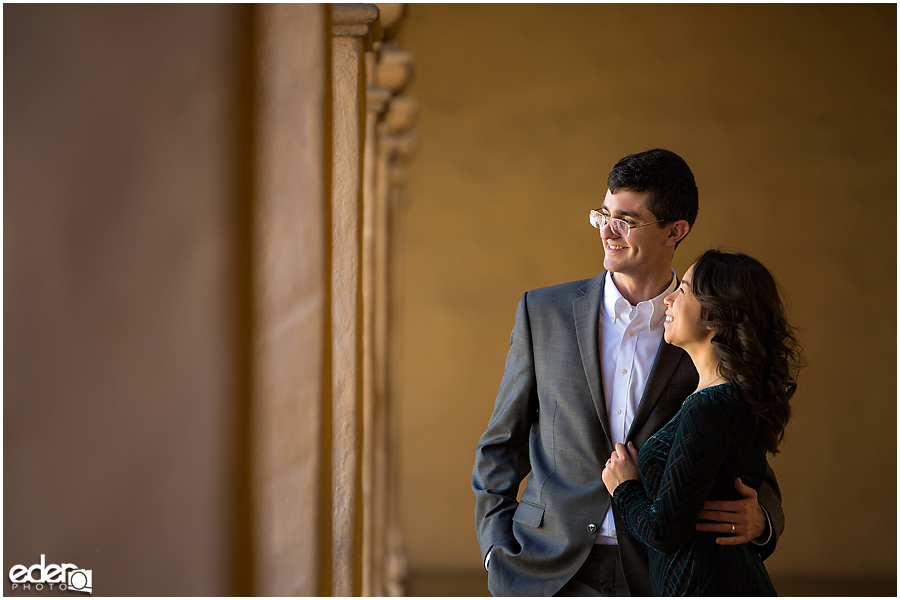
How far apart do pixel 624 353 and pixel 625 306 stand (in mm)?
140

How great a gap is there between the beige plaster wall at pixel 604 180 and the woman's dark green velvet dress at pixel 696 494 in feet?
19.2

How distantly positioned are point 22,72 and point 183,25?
22cm

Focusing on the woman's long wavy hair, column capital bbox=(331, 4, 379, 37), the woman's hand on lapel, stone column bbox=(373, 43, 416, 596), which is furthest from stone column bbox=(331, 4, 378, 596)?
stone column bbox=(373, 43, 416, 596)

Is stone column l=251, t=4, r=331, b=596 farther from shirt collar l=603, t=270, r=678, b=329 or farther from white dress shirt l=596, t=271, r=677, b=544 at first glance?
shirt collar l=603, t=270, r=678, b=329

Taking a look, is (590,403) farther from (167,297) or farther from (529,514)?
(167,297)

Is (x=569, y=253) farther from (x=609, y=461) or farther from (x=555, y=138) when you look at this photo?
(x=609, y=461)

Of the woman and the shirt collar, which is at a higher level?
the shirt collar

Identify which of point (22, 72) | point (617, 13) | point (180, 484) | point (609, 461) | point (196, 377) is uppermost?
point (617, 13)

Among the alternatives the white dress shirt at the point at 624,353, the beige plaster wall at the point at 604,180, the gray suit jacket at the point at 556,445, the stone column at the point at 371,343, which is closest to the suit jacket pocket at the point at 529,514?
the gray suit jacket at the point at 556,445

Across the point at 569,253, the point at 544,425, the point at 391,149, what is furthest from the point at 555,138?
the point at 544,425

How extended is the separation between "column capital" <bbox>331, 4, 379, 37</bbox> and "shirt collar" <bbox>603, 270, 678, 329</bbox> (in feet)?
5.07

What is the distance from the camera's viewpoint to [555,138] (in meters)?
7.72

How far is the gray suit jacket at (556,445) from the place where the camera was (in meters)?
2.07

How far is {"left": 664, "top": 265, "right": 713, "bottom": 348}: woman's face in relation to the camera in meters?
1.85
